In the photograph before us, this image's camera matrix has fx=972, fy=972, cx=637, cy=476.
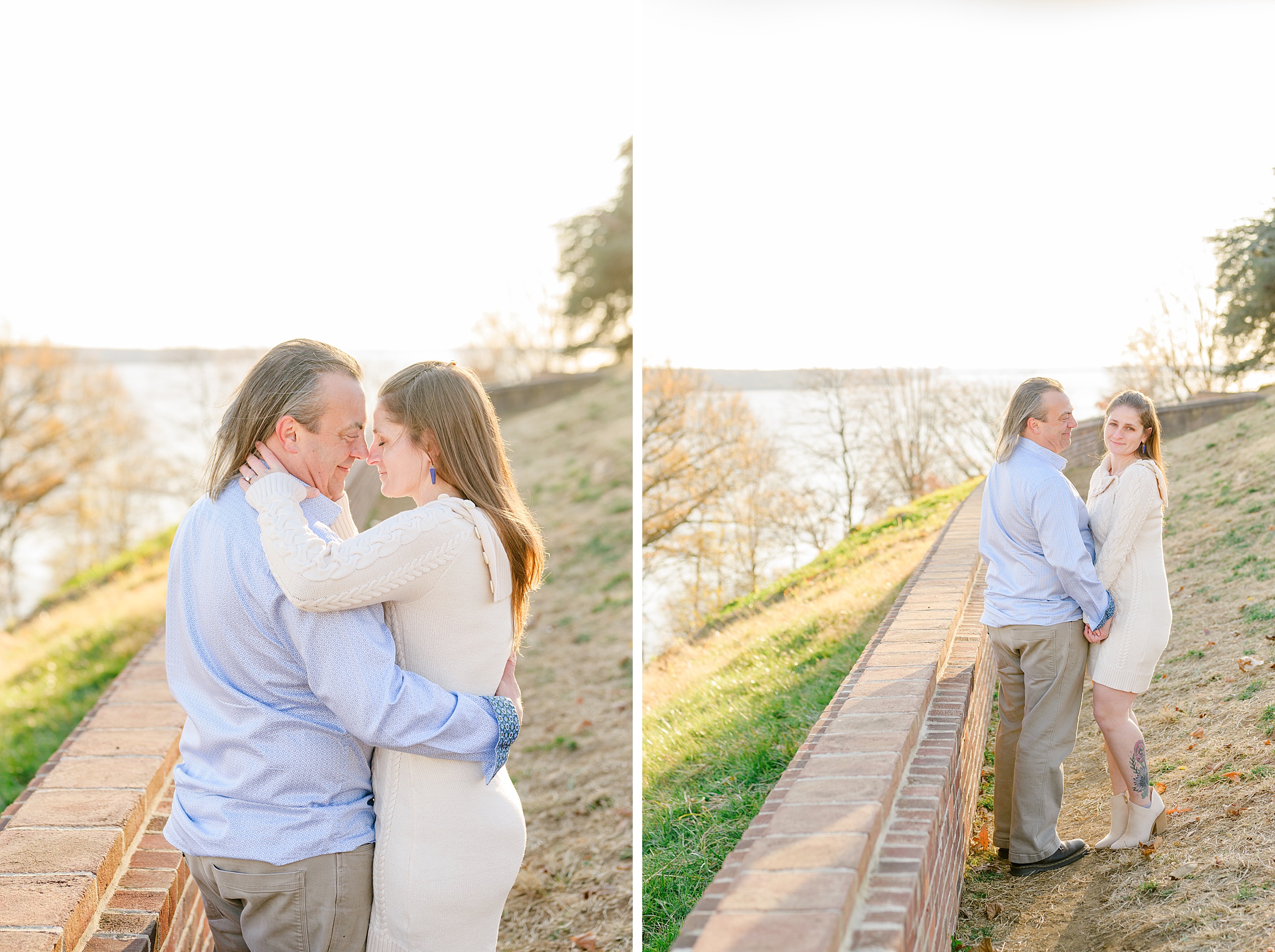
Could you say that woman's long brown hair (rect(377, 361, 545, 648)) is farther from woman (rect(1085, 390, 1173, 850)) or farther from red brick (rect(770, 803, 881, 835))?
woman (rect(1085, 390, 1173, 850))

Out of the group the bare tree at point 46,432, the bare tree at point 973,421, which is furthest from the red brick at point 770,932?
the bare tree at point 46,432

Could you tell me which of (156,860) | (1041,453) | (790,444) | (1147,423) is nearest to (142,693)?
(156,860)

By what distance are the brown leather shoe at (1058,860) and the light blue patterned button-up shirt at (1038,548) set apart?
82cm

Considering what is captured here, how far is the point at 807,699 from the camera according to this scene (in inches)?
193

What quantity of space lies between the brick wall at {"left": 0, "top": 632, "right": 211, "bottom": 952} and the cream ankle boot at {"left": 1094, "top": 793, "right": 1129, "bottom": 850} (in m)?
3.02

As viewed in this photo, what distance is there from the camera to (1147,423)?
11.4 feet

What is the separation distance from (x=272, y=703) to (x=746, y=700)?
3884 millimetres

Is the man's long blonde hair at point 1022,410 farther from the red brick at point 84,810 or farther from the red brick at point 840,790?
the red brick at point 84,810

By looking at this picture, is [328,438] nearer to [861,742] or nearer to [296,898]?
[296,898]

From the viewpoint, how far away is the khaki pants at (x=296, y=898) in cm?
180

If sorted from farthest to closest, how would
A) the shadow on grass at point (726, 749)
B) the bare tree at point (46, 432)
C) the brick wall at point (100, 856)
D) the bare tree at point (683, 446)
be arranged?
the bare tree at point (46, 432), the bare tree at point (683, 446), the shadow on grass at point (726, 749), the brick wall at point (100, 856)

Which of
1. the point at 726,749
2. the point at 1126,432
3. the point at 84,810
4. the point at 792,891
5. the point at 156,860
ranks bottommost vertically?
the point at 726,749

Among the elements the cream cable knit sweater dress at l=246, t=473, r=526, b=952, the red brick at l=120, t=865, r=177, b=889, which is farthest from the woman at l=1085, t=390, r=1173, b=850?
the red brick at l=120, t=865, r=177, b=889

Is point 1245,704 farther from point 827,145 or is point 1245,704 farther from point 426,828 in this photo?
point 827,145
